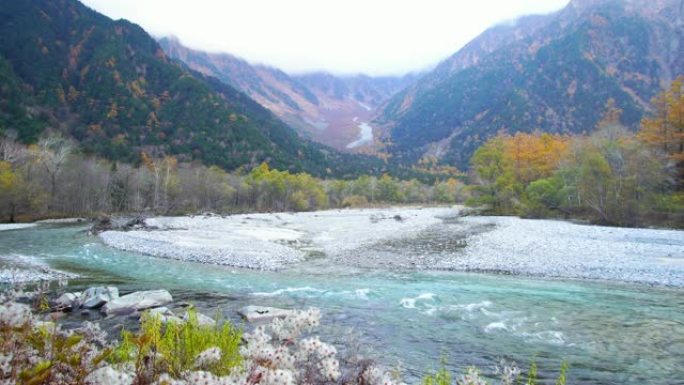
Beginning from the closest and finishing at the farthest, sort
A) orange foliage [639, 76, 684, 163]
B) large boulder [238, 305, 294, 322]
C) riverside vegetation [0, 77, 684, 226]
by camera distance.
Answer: large boulder [238, 305, 294, 322], riverside vegetation [0, 77, 684, 226], orange foliage [639, 76, 684, 163]

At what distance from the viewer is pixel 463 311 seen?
14438 mm

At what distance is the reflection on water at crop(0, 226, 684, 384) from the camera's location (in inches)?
400

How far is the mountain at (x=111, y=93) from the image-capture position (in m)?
128

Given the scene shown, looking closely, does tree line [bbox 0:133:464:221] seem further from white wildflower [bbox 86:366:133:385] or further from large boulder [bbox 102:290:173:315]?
white wildflower [bbox 86:366:133:385]

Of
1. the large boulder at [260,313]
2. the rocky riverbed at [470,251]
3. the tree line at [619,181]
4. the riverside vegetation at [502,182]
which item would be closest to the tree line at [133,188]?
the riverside vegetation at [502,182]

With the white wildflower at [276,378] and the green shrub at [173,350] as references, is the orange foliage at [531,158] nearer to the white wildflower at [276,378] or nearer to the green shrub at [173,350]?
the green shrub at [173,350]

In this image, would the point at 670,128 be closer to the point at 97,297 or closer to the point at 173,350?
the point at 97,297

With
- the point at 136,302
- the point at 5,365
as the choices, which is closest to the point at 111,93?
the point at 136,302

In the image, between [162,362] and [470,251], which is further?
[470,251]

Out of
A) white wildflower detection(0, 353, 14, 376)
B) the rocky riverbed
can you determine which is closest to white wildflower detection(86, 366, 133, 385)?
white wildflower detection(0, 353, 14, 376)

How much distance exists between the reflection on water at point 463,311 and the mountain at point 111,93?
102849 mm

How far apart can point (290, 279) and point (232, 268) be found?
4486mm

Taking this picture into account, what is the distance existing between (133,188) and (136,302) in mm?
75794

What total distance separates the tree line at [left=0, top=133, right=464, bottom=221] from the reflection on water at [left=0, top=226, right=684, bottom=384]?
39.3 metres
